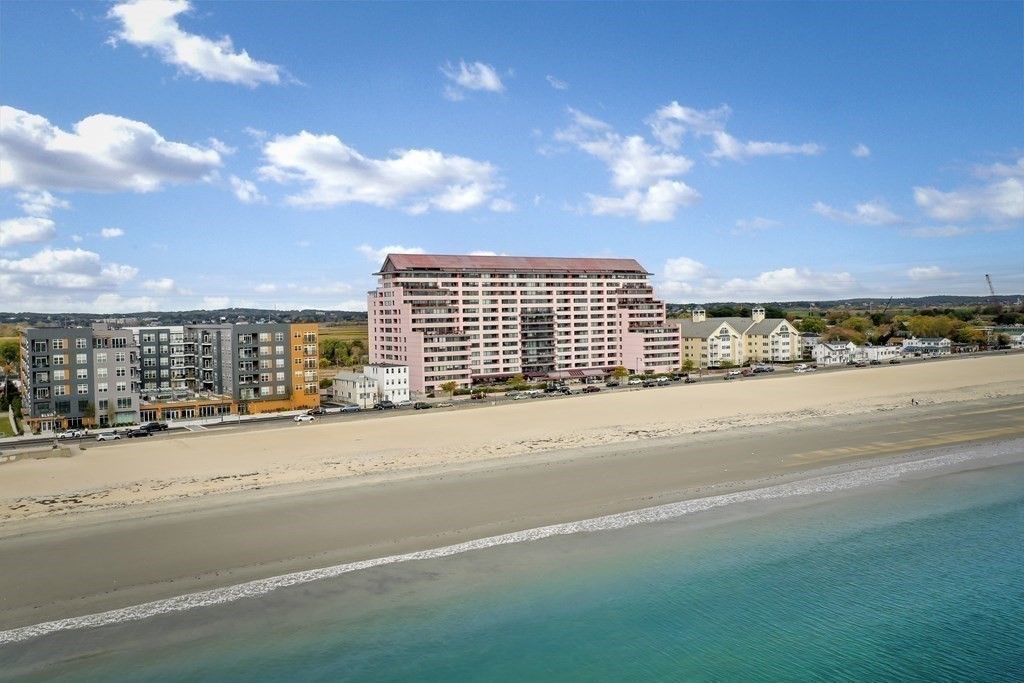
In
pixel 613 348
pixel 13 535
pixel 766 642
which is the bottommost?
pixel 766 642

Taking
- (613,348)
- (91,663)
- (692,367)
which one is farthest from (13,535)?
(692,367)

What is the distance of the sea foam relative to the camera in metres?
17.5

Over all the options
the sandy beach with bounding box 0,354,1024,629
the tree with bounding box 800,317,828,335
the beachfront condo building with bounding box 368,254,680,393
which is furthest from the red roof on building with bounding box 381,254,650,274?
the tree with bounding box 800,317,828,335

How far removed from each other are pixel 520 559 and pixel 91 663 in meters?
11.3

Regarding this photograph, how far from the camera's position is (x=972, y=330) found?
393 ft

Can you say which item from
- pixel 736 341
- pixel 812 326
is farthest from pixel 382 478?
pixel 812 326

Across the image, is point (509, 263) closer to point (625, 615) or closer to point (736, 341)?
point (736, 341)

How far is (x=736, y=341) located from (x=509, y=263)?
36.3 m

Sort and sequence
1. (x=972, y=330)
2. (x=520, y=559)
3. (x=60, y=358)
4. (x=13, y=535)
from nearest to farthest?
(x=520, y=559) → (x=13, y=535) → (x=60, y=358) → (x=972, y=330)

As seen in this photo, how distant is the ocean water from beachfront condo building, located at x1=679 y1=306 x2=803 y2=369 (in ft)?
220

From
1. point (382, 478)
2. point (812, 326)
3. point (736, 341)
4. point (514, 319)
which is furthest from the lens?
point (812, 326)

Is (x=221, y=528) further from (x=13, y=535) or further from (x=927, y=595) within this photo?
(x=927, y=595)

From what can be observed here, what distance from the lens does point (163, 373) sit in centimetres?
6431

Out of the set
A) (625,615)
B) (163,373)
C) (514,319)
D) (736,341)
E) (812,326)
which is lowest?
(625,615)
